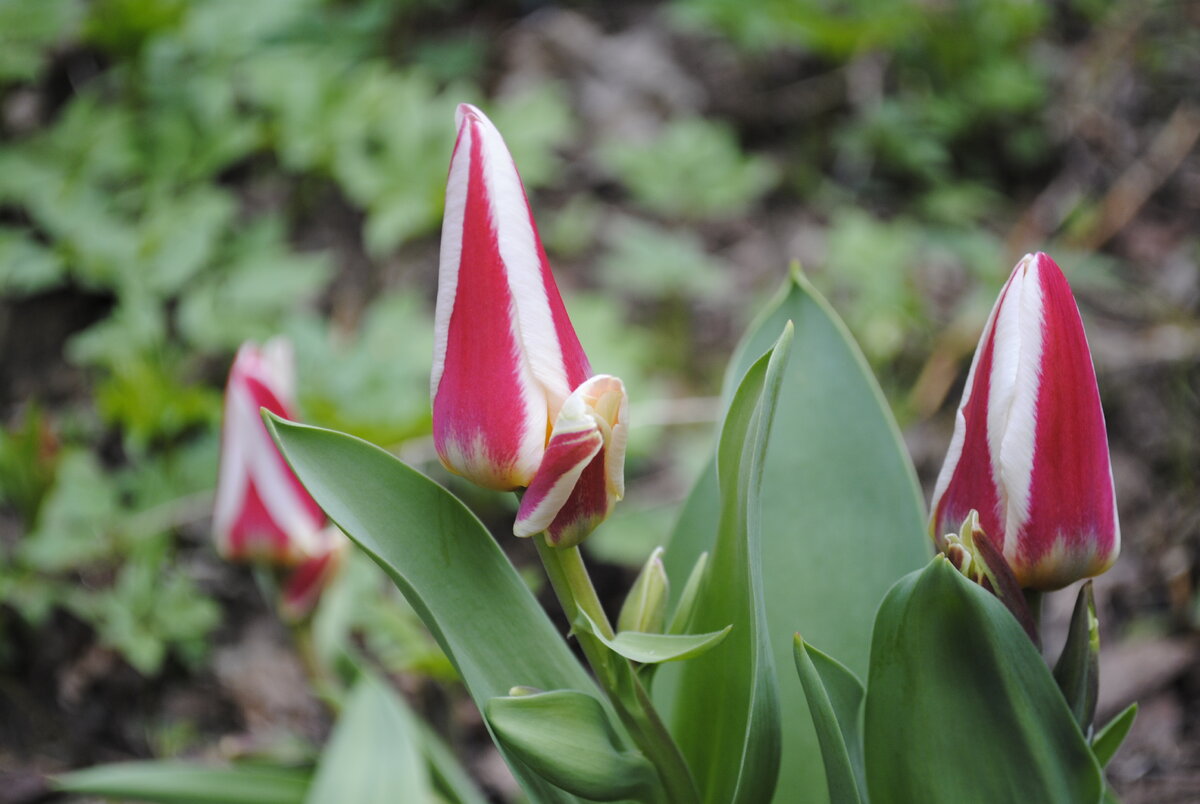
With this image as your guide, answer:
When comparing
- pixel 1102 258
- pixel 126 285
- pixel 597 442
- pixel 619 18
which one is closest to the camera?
pixel 597 442

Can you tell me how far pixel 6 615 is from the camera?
5.07ft

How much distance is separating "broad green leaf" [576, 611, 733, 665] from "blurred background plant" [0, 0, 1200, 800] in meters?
0.70

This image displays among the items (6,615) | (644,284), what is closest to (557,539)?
(6,615)

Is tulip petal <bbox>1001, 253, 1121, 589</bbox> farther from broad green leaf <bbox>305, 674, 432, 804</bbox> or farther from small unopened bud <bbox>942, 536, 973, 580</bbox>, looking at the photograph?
broad green leaf <bbox>305, 674, 432, 804</bbox>

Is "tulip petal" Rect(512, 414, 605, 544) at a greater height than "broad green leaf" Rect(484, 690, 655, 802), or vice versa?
"tulip petal" Rect(512, 414, 605, 544)

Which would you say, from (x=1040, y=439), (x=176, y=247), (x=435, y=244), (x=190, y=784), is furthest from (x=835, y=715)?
(x=435, y=244)

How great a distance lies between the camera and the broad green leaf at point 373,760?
84cm

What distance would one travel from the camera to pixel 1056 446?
478mm

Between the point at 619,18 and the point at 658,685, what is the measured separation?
254cm

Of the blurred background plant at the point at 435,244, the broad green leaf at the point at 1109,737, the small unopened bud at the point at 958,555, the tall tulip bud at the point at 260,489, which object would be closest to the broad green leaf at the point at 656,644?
the small unopened bud at the point at 958,555

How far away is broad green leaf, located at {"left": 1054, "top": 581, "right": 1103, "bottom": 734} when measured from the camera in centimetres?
52

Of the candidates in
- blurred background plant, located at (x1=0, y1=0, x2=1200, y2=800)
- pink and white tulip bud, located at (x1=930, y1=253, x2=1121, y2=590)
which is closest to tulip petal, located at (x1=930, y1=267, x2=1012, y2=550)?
pink and white tulip bud, located at (x1=930, y1=253, x2=1121, y2=590)

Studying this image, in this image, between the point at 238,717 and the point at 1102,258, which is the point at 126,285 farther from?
the point at 1102,258

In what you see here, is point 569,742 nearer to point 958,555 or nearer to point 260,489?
point 958,555
